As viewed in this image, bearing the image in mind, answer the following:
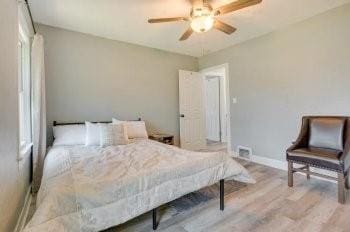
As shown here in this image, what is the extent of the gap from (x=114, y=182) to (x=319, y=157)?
97.3 inches

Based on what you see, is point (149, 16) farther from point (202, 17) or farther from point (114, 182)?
point (114, 182)

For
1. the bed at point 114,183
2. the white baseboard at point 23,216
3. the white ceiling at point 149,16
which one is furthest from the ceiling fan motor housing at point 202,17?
the white baseboard at point 23,216

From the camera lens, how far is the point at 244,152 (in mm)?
4215

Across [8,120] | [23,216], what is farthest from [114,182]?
[23,216]

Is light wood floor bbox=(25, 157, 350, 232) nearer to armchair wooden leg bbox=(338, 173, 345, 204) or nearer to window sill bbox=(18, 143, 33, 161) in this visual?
armchair wooden leg bbox=(338, 173, 345, 204)

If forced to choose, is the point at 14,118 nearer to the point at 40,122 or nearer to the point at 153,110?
the point at 40,122

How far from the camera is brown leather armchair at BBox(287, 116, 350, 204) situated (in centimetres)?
231

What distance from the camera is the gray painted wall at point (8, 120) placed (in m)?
1.38

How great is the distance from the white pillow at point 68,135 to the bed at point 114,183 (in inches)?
18.6

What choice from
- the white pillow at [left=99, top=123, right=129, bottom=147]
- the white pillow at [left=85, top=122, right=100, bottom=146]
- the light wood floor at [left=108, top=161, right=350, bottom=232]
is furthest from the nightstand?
the light wood floor at [left=108, top=161, right=350, bottom=232]

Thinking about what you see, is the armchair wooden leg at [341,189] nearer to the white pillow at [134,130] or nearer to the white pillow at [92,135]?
the white pillow at [134,130]

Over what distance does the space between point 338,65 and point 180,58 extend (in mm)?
3116

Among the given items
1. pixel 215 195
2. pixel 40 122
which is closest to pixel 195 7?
pixel 215 195

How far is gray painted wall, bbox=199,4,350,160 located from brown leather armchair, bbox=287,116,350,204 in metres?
0.23
